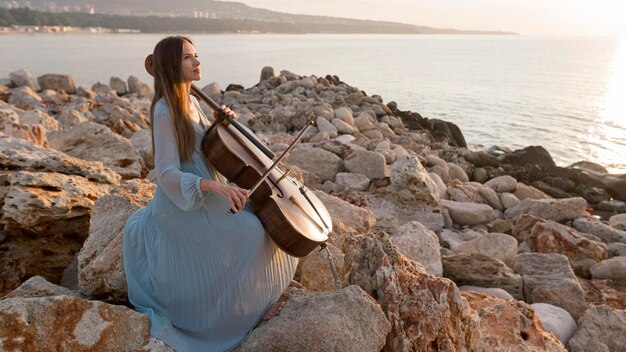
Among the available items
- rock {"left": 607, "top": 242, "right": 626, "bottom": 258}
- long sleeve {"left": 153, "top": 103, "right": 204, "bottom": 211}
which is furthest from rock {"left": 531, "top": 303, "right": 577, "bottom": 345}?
long sleeve {"left": 153, "top": 103, "right": 204, "bottom": 211}

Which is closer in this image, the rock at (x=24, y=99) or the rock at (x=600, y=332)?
the rock at (x=600, y=332)

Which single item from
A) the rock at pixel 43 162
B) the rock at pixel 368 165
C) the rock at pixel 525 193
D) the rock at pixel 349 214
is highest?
the rock at pixel 43 162

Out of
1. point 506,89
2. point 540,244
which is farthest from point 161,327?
point 506,89

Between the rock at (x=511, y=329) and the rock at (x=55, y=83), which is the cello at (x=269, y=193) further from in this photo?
the rock at (x=55, y=83)

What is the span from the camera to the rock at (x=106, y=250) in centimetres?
301

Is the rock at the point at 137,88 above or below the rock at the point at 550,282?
below

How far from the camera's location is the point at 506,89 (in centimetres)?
3803

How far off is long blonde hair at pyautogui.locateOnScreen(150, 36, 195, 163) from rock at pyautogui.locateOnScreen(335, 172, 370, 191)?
12.8ft

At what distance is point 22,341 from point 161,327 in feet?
2.01

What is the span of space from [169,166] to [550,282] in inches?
141

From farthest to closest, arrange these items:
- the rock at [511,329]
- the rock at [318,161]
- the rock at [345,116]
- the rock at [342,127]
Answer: the rock at [345,116]
the rock at [342,127]
the rock at [318,161]
the rock at [511,329]

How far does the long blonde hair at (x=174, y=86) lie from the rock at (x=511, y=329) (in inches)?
78.4

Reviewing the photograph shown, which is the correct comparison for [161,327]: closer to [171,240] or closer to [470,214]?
[171,240]

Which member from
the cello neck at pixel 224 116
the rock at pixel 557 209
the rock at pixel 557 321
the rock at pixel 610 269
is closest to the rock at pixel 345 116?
the rock at pixel 557 209
